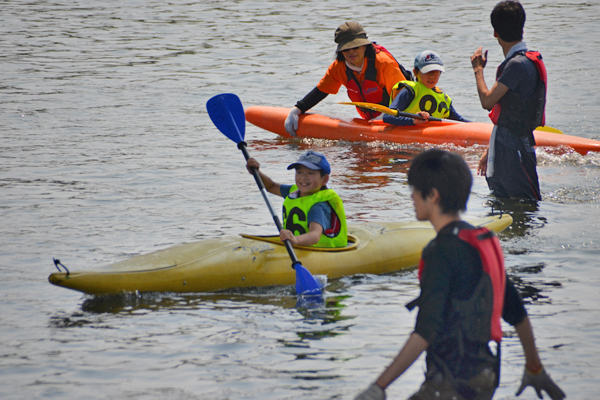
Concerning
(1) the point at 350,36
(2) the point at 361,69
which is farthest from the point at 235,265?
(2) the point at 361,69

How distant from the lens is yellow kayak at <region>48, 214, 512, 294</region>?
13.3 ft

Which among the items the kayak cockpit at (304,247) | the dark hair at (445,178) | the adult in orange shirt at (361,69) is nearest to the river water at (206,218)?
the kayak cockpit at (304,247)

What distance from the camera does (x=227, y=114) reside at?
18.4 feet

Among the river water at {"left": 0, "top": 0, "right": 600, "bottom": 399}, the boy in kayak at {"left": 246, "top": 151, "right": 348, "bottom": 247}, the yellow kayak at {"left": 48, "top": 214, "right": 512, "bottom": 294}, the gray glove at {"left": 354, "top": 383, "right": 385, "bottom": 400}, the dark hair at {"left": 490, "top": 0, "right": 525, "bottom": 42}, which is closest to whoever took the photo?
the gray glove at {"left": 354, "top": 383, "right": 385, "bottom": 400}

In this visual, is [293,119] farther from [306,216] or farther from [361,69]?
[306,216]

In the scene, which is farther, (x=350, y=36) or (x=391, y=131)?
(x=391, y=131)

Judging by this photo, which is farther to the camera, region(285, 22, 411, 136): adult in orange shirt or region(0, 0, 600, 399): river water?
region(285, 22, 411, 136): adult in orange shirt

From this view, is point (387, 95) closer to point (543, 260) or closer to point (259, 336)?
point (543, 260)

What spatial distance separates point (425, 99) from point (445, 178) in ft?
19.6

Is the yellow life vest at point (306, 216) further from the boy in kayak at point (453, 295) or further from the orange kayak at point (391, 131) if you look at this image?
the orange kayak at point (391, 131)

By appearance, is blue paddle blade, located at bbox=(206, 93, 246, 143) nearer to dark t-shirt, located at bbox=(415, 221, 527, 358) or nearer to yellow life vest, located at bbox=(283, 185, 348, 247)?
yellow life vest, located at bbox=(283, 185, 348, 247)

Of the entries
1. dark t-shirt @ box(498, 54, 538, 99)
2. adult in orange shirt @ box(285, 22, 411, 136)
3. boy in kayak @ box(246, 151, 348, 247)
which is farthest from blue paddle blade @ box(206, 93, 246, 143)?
adult in orange shirt @ box(285, 22, 411, 136)

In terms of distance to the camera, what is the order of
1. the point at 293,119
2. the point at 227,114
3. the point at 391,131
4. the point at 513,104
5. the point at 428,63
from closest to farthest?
the point at 513,104, the point at 227,114, the point at 428,63, the point at 391,131, the point at 293,119

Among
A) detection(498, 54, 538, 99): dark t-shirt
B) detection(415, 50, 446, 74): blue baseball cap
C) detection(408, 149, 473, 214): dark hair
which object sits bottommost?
detection(408, 149, 473, 214): dark hair
